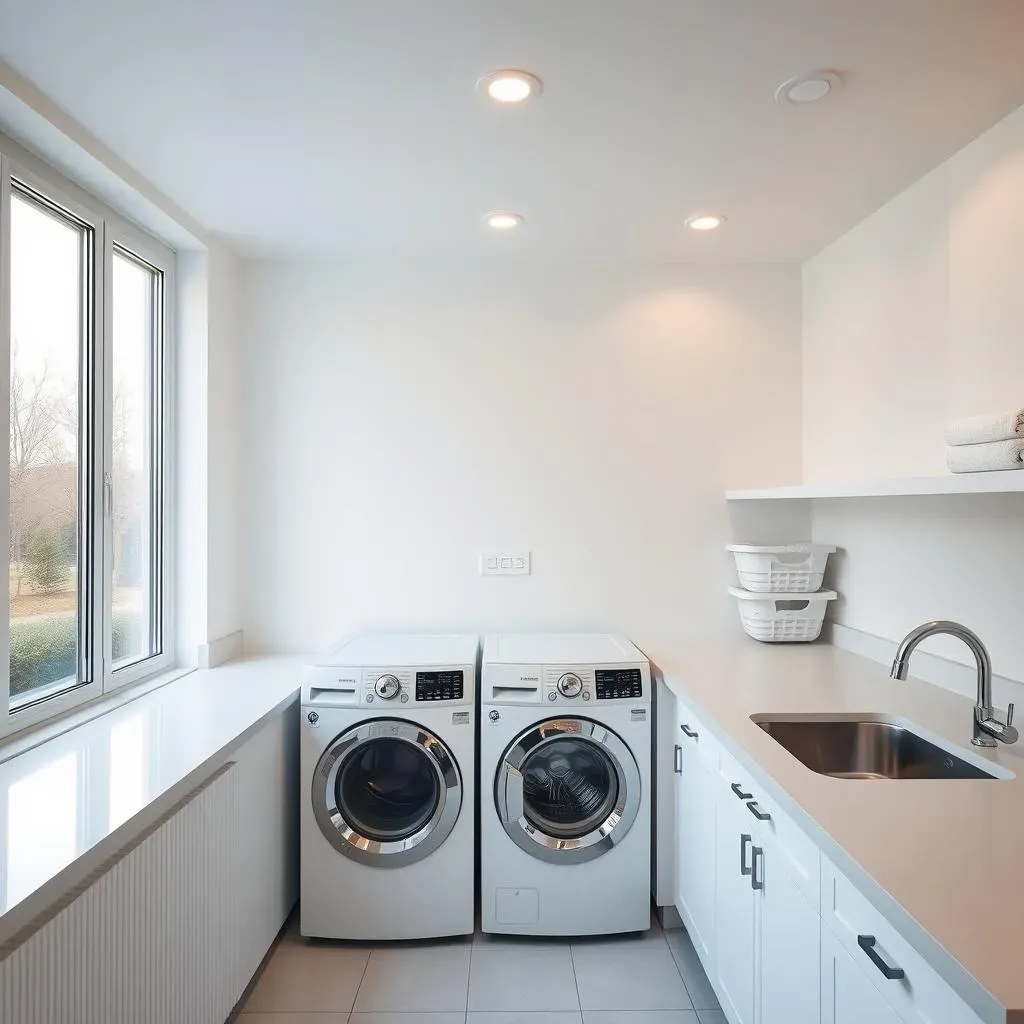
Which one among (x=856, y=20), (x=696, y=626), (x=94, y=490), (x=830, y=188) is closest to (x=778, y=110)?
(x=856, y=20)

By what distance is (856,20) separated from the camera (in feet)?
5.20

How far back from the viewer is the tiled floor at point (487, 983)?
7.30 feet

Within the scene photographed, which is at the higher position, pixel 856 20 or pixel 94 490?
pixel 856 20

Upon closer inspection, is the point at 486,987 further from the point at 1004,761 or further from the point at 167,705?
the point at 1004,761

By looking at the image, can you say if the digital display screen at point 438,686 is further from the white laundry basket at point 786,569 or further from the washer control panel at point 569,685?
the white laundry basket at point 786,569

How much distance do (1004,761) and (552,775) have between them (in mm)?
1369

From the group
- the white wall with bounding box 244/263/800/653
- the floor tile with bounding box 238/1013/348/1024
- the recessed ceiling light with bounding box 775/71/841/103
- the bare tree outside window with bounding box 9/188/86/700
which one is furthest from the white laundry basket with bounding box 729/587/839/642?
the bare tree outside window with bounding box 9/188/86/700

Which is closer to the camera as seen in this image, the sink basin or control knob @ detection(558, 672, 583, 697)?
the sink basin

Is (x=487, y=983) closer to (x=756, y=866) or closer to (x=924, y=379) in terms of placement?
(x=756, y=866)

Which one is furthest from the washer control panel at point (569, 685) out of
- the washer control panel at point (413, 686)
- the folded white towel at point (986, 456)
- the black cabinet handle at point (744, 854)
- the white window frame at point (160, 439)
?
the white window frame at point (160, 439)

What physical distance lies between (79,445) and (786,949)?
7.54ft

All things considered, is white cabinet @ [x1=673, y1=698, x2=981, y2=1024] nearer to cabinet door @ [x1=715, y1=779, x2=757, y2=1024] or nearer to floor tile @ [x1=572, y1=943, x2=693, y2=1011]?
cabinet door @ [x1=715, y1=779, x2=757, y2=1024]

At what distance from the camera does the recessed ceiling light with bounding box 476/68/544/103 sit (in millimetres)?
1797

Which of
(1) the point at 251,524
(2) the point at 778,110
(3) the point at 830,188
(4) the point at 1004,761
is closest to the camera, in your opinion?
(4) the point at 1004,761
